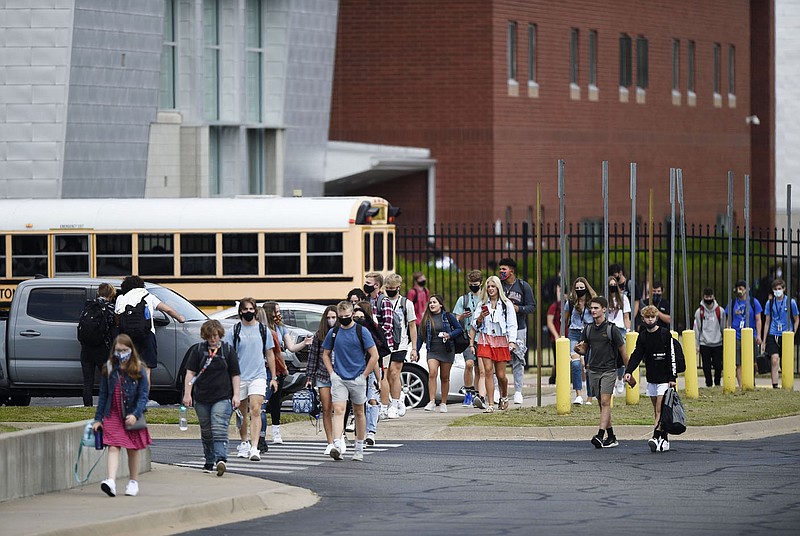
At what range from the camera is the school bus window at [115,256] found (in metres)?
28.4

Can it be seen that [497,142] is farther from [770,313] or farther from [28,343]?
[28,343]

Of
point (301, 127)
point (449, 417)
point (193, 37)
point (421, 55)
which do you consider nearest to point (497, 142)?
point (421, 55)

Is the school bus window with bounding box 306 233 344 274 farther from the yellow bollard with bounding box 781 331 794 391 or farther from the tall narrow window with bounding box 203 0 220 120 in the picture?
the tall narrow window with bounding box 203 0 220 120

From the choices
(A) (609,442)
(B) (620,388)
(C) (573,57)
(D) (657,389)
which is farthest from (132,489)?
(C) (573,57)

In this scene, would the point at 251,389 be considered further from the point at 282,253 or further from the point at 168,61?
the point at 168,61

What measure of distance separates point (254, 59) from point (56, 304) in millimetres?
18727

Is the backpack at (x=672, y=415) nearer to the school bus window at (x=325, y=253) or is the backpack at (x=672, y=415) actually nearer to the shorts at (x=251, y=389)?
the shorts at (x=251, y=389)

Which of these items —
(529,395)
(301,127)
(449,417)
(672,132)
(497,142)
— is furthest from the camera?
(672,132)

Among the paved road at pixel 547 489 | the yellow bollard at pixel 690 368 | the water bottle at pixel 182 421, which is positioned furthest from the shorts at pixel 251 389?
the yellow bollard at pixel 690 368

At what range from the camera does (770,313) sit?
84.3ft

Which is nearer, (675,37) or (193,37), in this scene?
(193,37)

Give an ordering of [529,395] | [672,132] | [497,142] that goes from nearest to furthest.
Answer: [529,395], [497,142], [672,132]

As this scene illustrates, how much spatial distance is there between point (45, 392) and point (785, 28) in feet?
153

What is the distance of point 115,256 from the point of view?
2841 cm
